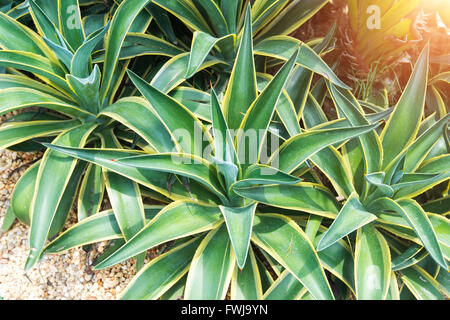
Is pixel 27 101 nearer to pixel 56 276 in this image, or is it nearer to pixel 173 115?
pixel 173 115

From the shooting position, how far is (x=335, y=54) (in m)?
1.57

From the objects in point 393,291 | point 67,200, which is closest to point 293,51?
point 393,291

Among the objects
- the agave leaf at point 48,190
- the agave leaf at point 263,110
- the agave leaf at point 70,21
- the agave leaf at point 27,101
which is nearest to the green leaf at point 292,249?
the agave leaf at point 263,110

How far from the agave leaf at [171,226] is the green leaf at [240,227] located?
115 millimetres

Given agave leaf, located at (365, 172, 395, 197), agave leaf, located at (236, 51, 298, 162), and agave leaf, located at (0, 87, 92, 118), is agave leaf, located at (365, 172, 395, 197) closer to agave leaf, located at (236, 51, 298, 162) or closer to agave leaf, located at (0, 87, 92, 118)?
agave leaf, located at (236, 51, 298, 162)

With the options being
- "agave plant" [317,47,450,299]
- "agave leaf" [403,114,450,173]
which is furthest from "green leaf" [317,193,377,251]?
"agave leaf" [403,114,450,173]

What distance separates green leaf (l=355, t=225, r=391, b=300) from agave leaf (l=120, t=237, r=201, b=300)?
49 centimetres

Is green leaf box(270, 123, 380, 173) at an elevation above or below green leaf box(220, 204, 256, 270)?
above

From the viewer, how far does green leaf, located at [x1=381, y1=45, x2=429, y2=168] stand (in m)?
1.15

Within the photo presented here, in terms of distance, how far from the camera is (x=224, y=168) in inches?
37.8
